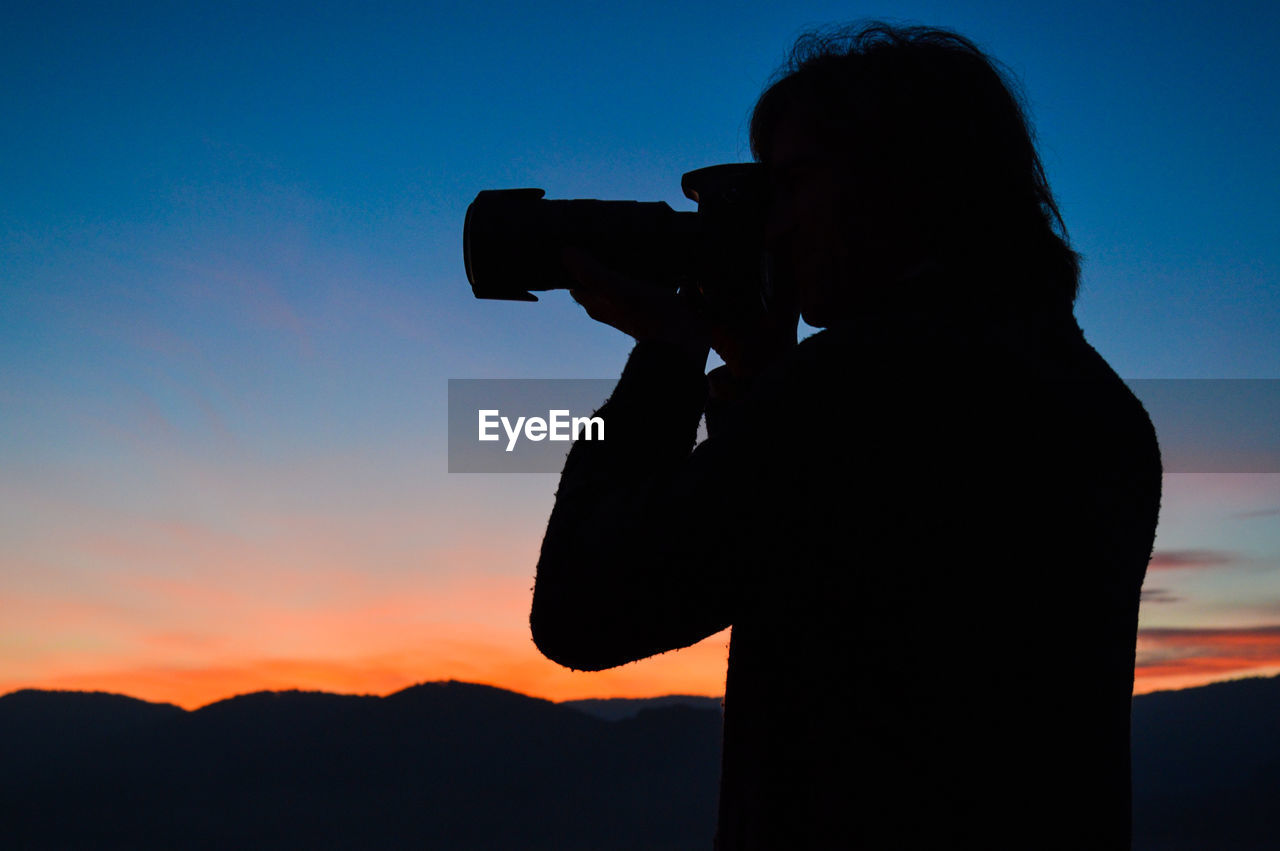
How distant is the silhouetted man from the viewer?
894 mm

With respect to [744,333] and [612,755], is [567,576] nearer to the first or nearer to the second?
[744,333]

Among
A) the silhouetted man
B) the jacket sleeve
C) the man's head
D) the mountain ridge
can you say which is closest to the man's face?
the man's head

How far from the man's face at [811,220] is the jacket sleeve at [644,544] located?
0.34 metres

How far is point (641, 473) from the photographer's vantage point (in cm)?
113

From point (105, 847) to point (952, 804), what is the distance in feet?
375

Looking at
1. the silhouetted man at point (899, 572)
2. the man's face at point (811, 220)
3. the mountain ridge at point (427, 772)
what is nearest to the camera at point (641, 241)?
the man's face at point (811, 220)

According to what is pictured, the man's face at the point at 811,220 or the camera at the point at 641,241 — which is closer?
the man's face at the point at 811,220

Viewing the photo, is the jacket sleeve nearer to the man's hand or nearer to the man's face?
the man's hand

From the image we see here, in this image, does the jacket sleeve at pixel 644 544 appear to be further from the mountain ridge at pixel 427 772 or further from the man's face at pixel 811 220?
the mountain ridge at pixel 427 772

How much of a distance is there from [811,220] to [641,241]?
32 cm

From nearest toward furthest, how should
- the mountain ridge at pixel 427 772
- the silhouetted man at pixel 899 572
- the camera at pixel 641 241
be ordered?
the silhouetted man at pixel 899 572, the camera at pixel 641 241, the mountain ridge at pixel 427 772

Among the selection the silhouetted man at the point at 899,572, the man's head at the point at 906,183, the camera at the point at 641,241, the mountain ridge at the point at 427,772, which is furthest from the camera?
the mountain ridge at the point at 427,772

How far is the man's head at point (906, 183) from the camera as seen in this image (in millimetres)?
1262

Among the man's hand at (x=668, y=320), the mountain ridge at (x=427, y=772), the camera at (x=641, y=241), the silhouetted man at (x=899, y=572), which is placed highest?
the camera at (x=641, y=241)
